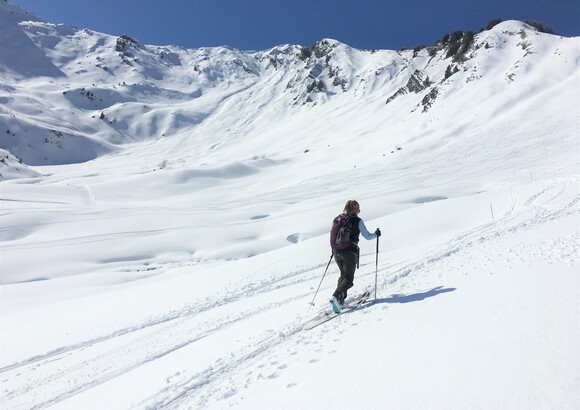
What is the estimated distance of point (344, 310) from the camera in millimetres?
6746

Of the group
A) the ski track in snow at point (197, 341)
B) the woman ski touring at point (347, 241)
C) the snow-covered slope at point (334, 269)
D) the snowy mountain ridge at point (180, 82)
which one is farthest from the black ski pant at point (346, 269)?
the snowy mountain ridge at point (180, 82)

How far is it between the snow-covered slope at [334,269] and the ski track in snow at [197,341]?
50 mm

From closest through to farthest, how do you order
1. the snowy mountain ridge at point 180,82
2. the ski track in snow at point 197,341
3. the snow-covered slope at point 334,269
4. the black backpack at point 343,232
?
the snow-covered slope at point 334,269, the ski track in snow at point 197,341, the black backpack at point 343,232, the snowy mountain ridge at point 180,82

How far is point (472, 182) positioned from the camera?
27.3m

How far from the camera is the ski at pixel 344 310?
247 inches

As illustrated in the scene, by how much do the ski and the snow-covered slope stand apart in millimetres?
242

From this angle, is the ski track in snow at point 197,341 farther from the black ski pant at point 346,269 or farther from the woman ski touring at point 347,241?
the woman ski touring at point 347,241

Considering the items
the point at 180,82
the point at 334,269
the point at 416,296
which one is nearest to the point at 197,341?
the point at 416,296

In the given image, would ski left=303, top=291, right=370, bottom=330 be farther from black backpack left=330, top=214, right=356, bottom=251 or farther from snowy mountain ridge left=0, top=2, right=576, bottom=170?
snowy mountain ridge left=0, top=2, right=576, bottom=170

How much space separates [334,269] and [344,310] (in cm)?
436

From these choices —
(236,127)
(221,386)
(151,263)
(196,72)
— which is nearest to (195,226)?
(151,263)

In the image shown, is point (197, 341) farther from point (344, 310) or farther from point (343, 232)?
point (343, 232)

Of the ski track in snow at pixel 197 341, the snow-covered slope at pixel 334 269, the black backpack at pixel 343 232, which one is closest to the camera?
the snow-covered slope at pixel 334 269

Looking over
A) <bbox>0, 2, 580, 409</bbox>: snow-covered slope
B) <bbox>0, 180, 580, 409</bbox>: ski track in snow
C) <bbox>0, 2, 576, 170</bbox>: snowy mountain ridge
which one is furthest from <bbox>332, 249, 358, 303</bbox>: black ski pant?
<bbox>0, 2, 576, 170</bbox>: snowy mountain ridge
